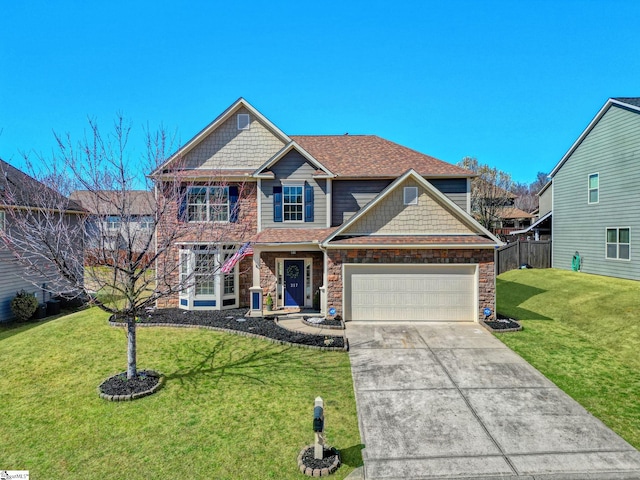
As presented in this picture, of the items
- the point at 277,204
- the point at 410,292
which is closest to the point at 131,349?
the point at 277,204

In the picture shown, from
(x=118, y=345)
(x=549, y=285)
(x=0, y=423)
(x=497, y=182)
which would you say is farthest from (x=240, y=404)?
(x=497, y=182)

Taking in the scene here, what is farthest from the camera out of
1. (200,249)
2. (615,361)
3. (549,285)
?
(549,285)

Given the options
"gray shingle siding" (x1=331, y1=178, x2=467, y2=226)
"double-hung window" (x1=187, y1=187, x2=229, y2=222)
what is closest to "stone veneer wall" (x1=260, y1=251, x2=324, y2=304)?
"gray shingle siding" (x1=331, y1=178, x2=467, y2=226)

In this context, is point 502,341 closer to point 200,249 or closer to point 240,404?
point 240,404

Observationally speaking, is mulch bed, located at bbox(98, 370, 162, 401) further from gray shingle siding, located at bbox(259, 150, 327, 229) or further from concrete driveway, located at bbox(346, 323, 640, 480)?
gray shingle siding, located at bbox(259, 150, 327, 229)

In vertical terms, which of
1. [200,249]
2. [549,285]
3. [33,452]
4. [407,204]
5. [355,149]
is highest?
[355,149]

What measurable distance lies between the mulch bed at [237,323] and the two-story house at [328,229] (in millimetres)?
685

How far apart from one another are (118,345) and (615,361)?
14837 mm

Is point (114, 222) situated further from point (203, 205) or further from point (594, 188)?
point (594, 188)

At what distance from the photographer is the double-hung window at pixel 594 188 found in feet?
62.2

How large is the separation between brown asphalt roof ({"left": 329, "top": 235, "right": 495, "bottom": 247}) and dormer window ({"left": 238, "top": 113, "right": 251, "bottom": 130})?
23.9 ft

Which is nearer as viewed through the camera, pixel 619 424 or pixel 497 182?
pixel 619 424

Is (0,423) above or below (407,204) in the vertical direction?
below

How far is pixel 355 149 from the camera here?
59.6 ft
